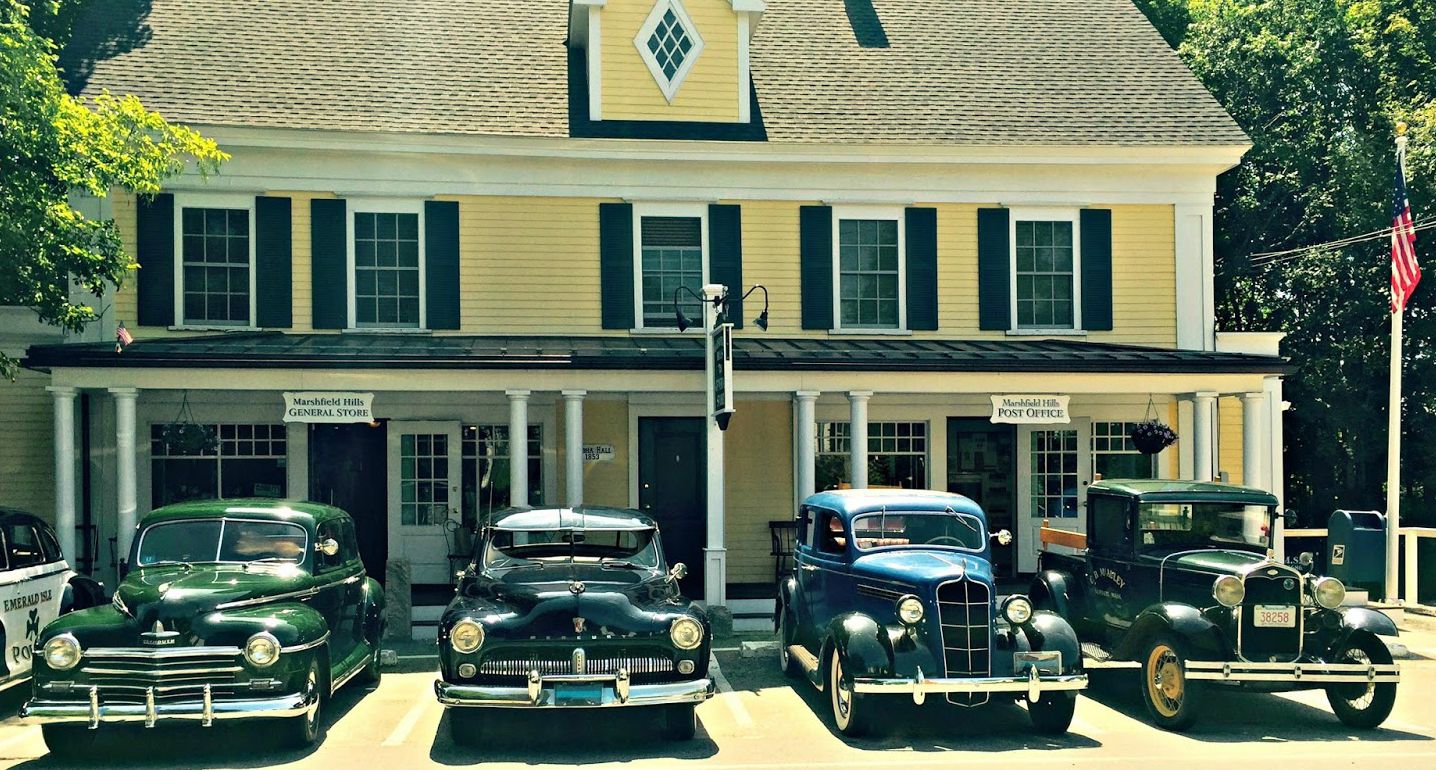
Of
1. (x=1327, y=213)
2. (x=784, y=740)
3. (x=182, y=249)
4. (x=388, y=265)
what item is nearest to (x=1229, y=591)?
(x=784, y=740)

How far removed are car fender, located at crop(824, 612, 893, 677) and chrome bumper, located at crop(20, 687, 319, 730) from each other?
389 cm

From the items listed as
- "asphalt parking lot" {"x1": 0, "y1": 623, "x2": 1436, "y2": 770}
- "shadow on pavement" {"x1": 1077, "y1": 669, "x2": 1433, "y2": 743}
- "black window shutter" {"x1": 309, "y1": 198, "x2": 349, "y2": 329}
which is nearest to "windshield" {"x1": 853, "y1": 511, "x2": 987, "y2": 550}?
"asphalt parking lot" {"x1": 0, "y1": 623, "x2": 1436, "y2": 770}

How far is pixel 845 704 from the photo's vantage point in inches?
386

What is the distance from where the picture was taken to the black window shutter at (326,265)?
1744cm

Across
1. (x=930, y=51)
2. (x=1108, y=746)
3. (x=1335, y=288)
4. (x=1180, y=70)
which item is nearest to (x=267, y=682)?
(x=1108, y=746)

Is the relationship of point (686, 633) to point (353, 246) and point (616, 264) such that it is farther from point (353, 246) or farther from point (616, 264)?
point (353, 246)

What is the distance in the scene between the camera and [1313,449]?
84.1 feet

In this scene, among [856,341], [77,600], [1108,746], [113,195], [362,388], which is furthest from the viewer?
[856,341]

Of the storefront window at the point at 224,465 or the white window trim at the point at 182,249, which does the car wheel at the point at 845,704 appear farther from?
the white window trim at the point at 182,249

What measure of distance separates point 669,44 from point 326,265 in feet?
18.6

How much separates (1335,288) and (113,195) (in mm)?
21272

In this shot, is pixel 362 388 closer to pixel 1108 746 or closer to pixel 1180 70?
pixel 1108 746

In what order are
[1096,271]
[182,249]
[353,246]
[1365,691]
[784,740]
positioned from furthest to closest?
1. [1096,271]
2. [353,246]
3. [182,249]
4. [1365,691]
5. [784,740]

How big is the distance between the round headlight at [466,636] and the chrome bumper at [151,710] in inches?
44.3
